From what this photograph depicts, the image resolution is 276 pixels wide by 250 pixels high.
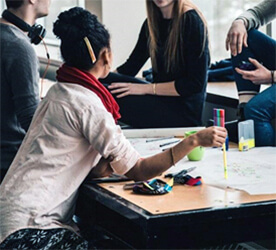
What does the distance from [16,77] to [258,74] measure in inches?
36.3

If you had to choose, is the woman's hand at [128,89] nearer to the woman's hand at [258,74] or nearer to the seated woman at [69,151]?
the woman's hand at [258,74]

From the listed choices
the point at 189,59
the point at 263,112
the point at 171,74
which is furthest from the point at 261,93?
the point at 171,74

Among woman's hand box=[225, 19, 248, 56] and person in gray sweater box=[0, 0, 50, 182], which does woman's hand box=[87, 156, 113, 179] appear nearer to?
person in gray sweater box=[0, 0, 50, 182]

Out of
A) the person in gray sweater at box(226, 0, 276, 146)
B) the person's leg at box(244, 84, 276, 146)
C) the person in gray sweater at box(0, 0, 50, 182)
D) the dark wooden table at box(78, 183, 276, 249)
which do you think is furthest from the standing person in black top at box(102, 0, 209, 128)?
the dark wooden table at box(78, 183, 276, 249)

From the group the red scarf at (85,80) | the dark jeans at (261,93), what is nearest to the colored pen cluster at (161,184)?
the red scarf at (85,80)

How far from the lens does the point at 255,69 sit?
255cm

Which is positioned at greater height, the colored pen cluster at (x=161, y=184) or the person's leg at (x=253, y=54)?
the person's leg at (x=253, y=54)

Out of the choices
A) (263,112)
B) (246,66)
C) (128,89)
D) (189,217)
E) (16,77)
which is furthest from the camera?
(128,89)

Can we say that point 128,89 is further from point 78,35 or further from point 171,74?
point 78,35

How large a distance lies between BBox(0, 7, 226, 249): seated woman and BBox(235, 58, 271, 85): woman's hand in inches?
27.6

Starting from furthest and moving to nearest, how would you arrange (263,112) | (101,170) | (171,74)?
(171,74) → (263,112) → (101,170)

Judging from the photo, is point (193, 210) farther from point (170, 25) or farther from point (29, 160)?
point (170, 25)

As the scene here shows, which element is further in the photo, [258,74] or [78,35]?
[258,74]

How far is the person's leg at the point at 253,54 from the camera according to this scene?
103 inches
